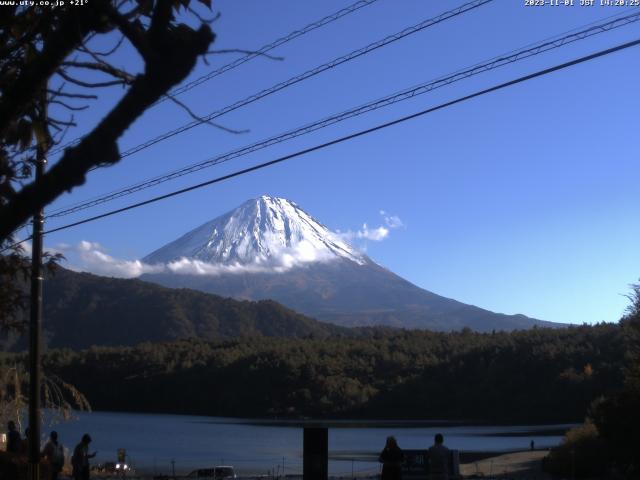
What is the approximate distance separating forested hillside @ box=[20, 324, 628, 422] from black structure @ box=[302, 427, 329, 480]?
3102 inches

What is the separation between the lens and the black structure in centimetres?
1381

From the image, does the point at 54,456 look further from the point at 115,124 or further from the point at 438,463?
the point at 115,124

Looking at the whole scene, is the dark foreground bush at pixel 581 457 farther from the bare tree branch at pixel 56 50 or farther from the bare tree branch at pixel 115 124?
the bare tree branch at pixel 115 124

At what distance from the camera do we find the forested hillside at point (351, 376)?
311ft

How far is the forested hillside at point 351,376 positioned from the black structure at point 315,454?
78799 mm

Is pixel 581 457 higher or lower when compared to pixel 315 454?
lower

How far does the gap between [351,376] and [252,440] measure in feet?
122

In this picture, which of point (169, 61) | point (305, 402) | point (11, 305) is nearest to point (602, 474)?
point (11, 305)

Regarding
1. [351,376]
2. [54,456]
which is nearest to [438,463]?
[54,456]

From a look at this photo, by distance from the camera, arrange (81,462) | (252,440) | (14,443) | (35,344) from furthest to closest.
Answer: (252,440)
(14,443)
(81,462)
(35,344)

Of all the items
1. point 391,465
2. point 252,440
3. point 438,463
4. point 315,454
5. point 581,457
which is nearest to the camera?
point 315,454

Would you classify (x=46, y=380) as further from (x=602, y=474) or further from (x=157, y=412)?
(x=157, y=412)

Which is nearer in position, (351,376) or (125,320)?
(351,376)

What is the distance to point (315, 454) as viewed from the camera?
13.9m
